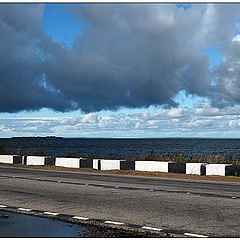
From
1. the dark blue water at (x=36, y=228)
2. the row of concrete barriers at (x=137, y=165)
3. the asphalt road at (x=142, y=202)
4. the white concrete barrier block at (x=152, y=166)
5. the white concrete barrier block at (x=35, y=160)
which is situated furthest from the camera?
the white concrete barrier block at (x=35, y=160)

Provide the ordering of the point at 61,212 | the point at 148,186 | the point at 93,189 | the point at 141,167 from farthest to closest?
1. the point at 141,167
2. the point at 148,186
3. the point at 93,189
4. the point at 61,212

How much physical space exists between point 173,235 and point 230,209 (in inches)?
129

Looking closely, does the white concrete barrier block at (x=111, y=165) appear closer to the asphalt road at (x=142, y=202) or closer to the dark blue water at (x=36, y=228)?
the asphalt road at (x=142, y=202)

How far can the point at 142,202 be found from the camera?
11625 mm

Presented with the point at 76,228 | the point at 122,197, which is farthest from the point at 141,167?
the point at 76,228

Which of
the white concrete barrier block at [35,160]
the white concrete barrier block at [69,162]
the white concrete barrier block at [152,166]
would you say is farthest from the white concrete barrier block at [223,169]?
the white concrete barrier block at [35,160]

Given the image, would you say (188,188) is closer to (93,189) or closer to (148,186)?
(148,186)

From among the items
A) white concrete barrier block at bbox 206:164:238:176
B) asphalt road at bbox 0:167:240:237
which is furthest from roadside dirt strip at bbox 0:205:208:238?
white concrete barrier block at bbox 206:164:238:176

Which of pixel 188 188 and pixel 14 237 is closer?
pixel 14 237

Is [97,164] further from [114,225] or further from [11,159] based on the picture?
[114,225]

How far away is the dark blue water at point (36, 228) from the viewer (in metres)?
7.71

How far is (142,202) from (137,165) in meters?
12.1

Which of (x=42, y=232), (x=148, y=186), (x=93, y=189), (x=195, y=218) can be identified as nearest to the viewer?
(x=42, y=232)

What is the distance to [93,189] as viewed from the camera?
14.7 metres
